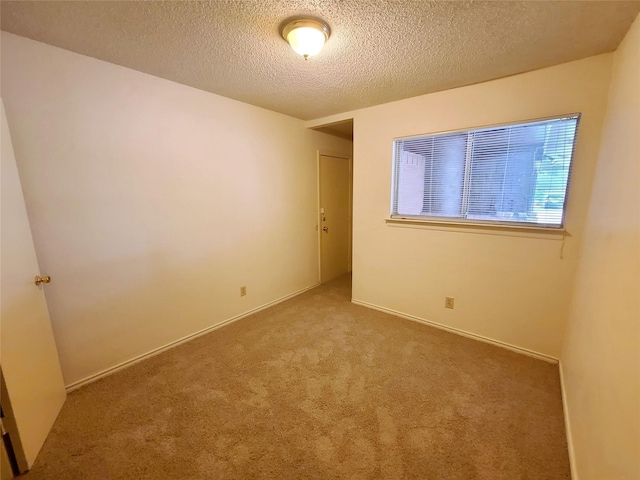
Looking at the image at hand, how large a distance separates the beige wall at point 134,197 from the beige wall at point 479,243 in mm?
1197

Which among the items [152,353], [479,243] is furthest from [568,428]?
[152,353]

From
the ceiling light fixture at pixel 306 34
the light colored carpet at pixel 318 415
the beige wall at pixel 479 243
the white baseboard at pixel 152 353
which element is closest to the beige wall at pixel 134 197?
the white baseboard at pixel 152 353

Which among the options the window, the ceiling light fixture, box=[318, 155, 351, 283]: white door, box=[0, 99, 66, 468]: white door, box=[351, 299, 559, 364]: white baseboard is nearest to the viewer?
box=[0, 99, 66, 468]: white door

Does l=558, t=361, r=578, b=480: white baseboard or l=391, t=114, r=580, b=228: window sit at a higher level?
l=391, t=114, r=580, b=228: window

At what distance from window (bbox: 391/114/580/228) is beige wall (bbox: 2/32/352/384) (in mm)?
1580

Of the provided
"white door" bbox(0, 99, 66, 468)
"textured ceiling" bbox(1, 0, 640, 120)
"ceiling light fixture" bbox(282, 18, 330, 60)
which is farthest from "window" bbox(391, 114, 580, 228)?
"white door" bbox(0, 99, 66, 468)

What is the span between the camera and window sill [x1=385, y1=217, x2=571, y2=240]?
2.05 m

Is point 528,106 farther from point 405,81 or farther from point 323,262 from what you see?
point 323,262

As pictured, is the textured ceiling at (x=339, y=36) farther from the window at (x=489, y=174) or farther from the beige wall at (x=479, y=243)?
the window at (x=489, y=174)

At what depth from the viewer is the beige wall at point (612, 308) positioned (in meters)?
0.94

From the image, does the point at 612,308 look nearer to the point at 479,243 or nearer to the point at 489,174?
the point at 479,243

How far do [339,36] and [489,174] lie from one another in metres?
1.67

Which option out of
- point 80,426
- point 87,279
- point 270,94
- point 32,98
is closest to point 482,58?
point 270,94

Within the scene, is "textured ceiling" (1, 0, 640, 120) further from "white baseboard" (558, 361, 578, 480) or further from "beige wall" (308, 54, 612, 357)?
"white baseboard" (558, 361, 578, 480)
